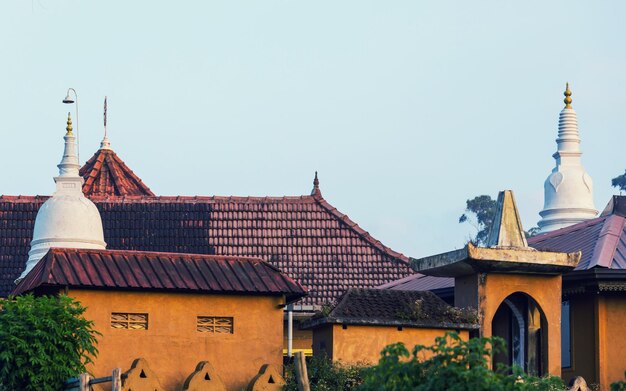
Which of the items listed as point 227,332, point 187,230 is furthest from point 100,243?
point 227,332

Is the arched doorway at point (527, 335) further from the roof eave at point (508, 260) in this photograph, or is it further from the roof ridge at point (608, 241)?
the roof ridge at point (608, 241)

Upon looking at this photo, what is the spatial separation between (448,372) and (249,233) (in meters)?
26.0

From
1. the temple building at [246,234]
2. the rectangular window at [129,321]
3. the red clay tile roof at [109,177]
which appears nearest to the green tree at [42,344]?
the rectangular window at [129,321]

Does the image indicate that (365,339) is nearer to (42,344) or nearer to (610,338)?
(610,338)

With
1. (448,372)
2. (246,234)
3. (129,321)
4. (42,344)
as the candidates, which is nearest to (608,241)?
(129,321)

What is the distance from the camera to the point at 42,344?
1070 inches

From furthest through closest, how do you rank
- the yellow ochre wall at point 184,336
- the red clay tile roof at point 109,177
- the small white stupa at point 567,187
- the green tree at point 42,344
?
the red clay tile roof at point 109,177
the small white stupa at point 567,187
the yellow ochre wall at point 184,336
the green tree at point 42,344

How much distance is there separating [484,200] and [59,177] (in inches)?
1623

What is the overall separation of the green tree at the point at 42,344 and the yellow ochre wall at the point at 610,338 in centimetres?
939

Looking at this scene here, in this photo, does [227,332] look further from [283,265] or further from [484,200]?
[484,200]

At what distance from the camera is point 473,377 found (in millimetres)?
19062

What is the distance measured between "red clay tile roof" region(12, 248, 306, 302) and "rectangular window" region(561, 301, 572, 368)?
17.2 ft

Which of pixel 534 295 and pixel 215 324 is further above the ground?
pixel 534 295

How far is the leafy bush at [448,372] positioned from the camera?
19.0 m
